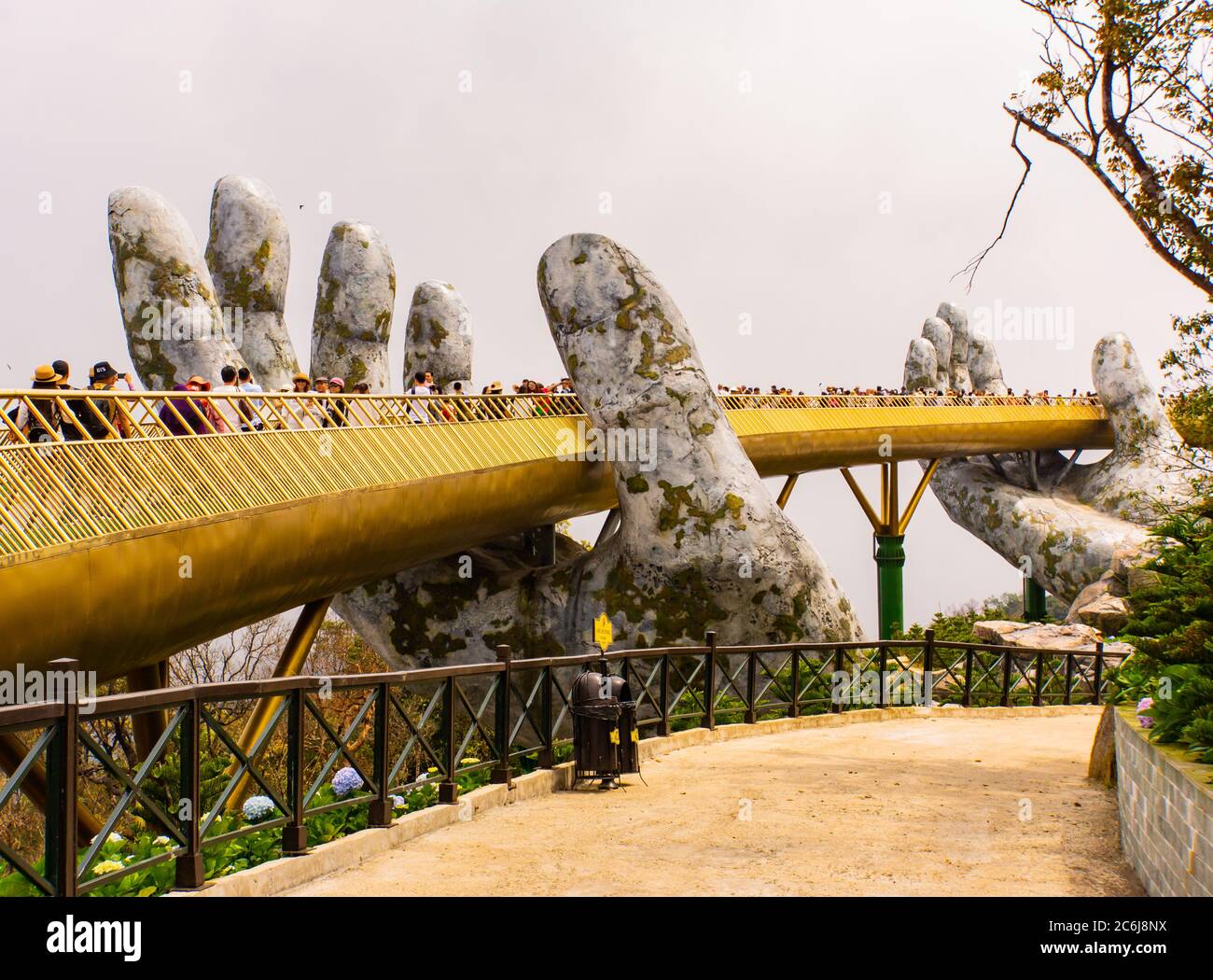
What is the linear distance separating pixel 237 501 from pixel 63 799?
7759mm

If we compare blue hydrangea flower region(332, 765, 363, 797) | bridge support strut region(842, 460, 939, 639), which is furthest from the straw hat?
bridge support strut region(842, 460, 939, 639)

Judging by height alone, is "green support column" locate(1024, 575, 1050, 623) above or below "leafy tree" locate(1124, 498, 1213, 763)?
below

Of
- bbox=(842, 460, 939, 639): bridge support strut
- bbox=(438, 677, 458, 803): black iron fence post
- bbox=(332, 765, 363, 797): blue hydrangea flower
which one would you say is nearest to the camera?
bbox=(332, 765, 363, 797): blue hydrangea flower

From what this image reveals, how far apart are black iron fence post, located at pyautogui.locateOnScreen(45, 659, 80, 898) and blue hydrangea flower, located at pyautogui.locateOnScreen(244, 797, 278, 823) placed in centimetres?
181

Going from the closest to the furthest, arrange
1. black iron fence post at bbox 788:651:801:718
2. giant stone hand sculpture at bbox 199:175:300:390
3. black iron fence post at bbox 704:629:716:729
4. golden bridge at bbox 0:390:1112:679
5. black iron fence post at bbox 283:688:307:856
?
1. black iron fence post at bbox 283:688:307:856
2. golden bridge at bbox 0:390:1112:679
3. black iron fence post at bbox 704:629:716:729
4. black iron fence post at bbox 788:651:801:718
5. giant stone hand sculpture at bbox 199:175:300:390

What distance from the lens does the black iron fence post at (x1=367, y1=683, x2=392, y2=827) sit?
8.56 m

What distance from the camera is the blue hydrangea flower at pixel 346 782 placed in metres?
9.04

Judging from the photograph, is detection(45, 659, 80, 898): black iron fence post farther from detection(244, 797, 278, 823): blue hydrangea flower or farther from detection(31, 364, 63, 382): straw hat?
detection(31, 364, 63, 382): straw hat

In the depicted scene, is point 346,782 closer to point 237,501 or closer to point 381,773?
point 381,773

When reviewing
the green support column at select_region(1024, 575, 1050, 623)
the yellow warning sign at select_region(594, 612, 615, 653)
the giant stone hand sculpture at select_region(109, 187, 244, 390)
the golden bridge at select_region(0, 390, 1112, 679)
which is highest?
the giant stone hand sculpture at select_region(109, 187, 244, 390)

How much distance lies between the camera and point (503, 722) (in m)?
10.6

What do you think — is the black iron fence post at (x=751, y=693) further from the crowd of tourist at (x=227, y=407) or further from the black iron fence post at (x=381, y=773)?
the black iron fence post at (x=381, y=773)

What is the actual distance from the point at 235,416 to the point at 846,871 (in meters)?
9.63

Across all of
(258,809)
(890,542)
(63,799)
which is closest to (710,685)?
(258,809)
